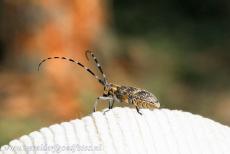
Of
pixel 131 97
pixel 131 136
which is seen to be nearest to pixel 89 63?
pixel 131 97

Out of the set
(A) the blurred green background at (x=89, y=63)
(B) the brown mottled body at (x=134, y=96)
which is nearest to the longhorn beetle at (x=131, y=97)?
(B) the brown mottled body at (x=134, y=96)

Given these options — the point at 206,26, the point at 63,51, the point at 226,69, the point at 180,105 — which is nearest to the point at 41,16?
the point at 63,51

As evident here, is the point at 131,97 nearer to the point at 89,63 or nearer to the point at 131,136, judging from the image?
the point at 131,136

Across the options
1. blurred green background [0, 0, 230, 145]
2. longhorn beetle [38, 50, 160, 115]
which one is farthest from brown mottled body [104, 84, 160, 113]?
blurred green background [0, 0, 230, 145]

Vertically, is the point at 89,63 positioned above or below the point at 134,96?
above

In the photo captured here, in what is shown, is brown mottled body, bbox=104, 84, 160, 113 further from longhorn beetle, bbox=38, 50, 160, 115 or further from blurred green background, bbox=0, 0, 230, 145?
blurred green background, bbox=0, 0, 230, 145

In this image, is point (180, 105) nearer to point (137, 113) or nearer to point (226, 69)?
point (226, 69)

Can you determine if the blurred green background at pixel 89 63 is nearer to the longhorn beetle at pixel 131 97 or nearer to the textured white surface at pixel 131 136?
the longhorn beetle at pixel 131 97
